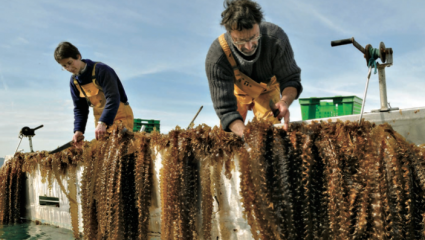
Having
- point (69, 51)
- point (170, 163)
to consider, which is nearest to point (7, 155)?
point (69, 51)

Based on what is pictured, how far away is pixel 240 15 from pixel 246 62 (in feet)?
1.83

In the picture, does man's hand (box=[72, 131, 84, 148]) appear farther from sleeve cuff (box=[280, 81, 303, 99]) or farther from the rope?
the rope

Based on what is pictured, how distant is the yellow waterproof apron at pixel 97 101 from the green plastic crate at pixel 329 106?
10.8 feet

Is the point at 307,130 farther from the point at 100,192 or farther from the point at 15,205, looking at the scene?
the point at 15,205

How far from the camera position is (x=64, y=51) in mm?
4930

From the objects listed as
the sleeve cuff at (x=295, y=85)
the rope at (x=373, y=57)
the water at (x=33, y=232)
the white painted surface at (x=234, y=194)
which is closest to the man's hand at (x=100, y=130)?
the white painted surface at (x=234, y=194)

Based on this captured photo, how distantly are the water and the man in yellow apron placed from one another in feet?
6.20

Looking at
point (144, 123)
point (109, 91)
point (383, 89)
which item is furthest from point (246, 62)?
point (144, 123)

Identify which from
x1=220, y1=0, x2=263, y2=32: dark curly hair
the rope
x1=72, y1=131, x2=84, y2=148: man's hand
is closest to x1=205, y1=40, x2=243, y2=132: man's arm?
x1=220, y1=0, x2=263, y2=32: dark curly hair

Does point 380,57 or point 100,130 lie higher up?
point 380,57

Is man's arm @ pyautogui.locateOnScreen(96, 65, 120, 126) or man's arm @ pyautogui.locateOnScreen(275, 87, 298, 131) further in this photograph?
man's arm @ pyautogui.locateOnScreen(96, 65, 120, 126)

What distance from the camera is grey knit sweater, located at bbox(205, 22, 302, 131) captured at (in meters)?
3.37

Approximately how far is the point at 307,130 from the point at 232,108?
32.5 inches

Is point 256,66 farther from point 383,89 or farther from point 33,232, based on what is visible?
point 33,232
